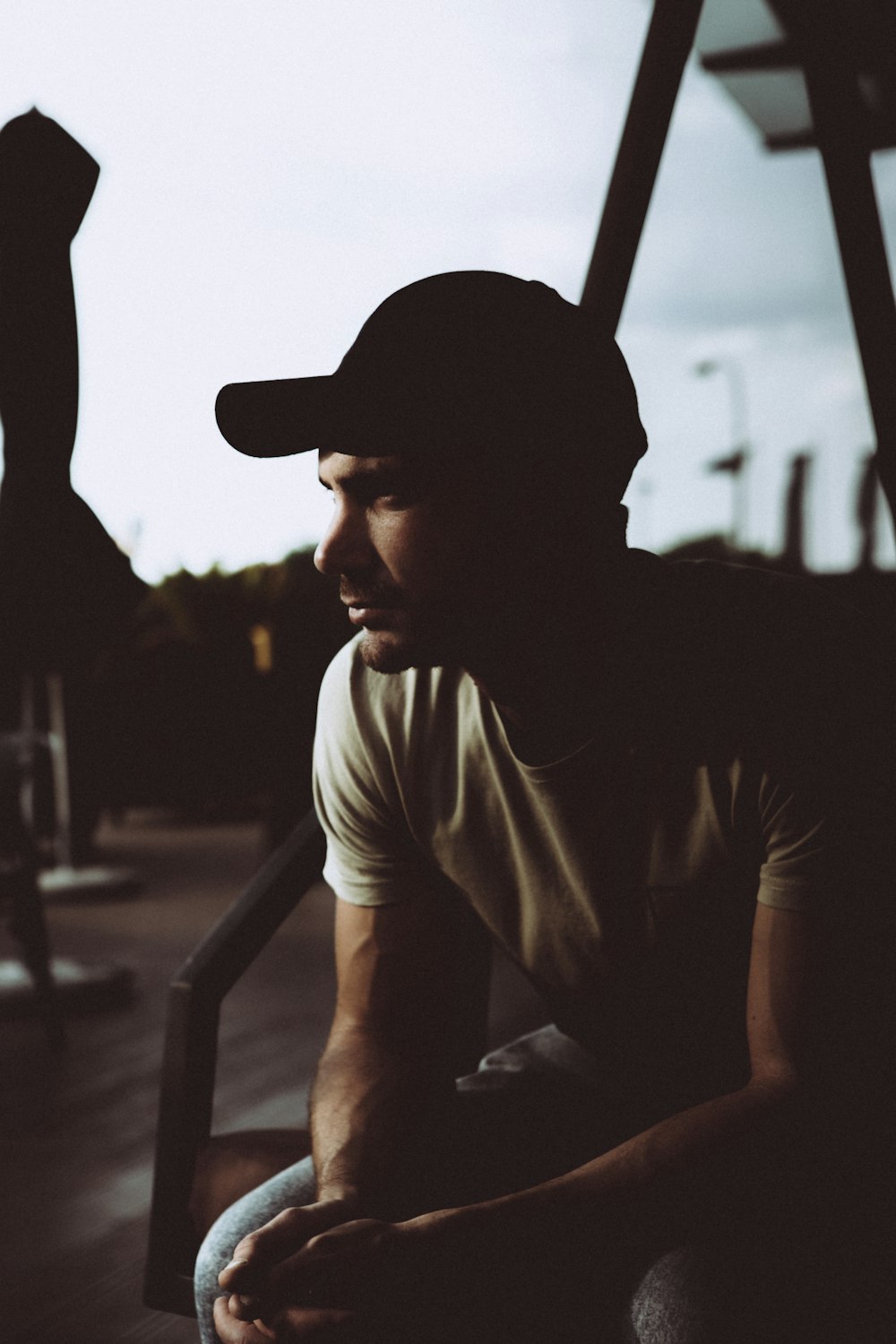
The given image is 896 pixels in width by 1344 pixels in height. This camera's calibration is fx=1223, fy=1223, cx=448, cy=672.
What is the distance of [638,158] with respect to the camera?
135 centimetres

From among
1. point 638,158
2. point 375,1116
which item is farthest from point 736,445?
point 375,1116

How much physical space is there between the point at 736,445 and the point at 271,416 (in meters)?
Answer: 9.77

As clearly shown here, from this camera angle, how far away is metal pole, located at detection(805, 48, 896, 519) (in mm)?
1240

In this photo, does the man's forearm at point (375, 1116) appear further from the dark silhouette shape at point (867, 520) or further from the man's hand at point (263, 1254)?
the dark silhouette shape at point (867, 520)

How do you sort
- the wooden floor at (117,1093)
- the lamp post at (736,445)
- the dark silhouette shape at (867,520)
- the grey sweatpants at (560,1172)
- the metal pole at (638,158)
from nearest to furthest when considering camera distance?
the grey sweatpants at (560,1172), the metal pole at (638,158), the wooden floor at (117,1093), the dark silhouette shape at (867,520), the lamp post at (736,445)

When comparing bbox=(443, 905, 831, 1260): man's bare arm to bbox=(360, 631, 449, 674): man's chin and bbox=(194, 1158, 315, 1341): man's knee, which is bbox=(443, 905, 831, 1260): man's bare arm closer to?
bbox=(194, 1158, 315, 1341): man's knee

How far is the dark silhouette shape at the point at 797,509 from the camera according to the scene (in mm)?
8078

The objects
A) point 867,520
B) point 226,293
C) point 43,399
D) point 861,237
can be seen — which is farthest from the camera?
point 226,293

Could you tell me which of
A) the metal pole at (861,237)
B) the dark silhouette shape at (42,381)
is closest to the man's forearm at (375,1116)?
the metal pole at (861,237)

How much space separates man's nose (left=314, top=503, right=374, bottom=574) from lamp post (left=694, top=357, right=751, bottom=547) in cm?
923

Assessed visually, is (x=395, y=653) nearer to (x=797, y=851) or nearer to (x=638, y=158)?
(x=797, y=851)

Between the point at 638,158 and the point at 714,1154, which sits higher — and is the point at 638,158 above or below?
above

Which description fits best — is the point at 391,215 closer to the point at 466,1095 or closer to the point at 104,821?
the point at 104,821

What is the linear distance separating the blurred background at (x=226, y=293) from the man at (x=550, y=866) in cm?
121
